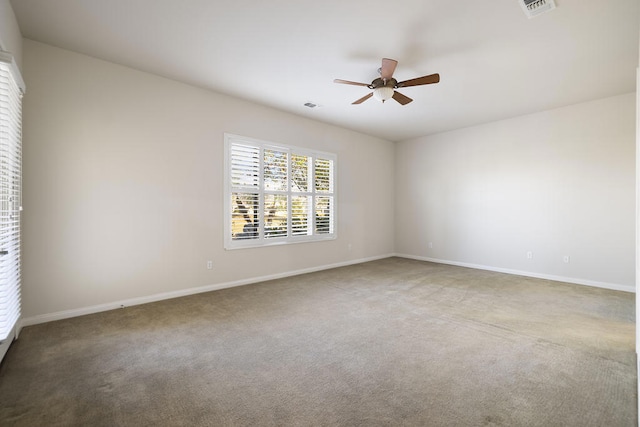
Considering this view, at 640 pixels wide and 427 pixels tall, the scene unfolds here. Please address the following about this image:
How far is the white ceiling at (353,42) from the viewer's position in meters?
2.64

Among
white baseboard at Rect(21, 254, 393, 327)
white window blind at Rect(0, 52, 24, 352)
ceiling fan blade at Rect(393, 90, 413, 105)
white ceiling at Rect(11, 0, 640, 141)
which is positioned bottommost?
white baseboard at Rect(21, 254, 393, 327)

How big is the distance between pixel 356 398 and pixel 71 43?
4395 millimetres

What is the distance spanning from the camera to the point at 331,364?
241 centimetres

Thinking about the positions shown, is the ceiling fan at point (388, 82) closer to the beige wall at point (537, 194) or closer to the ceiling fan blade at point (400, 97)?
the ceiling fan blade at point (400, 97)

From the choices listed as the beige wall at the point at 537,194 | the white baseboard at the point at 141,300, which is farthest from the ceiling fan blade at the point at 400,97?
the white baseboard at the point at 141,300

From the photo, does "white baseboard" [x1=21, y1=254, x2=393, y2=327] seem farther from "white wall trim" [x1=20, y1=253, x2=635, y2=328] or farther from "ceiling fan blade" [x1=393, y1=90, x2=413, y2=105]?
"ceiling fan blade" [x1=393, y1=90, x2=413, y2=105]

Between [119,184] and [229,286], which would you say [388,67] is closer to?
[119,184]

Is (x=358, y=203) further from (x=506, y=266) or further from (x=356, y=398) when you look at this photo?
(x=356, y=398)

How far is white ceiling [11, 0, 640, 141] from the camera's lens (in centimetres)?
264

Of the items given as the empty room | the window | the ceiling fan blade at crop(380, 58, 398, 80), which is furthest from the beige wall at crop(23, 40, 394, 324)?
the ceiling fan blade at crop(380, 58, 398, 80)

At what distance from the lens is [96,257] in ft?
11.5

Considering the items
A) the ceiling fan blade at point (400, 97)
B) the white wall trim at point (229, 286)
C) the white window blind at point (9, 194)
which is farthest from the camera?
the ceiling fan blade at point (400, 97)

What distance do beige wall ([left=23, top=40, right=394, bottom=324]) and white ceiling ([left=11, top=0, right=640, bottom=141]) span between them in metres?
0.30

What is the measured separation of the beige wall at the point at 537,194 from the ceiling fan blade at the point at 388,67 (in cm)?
374
